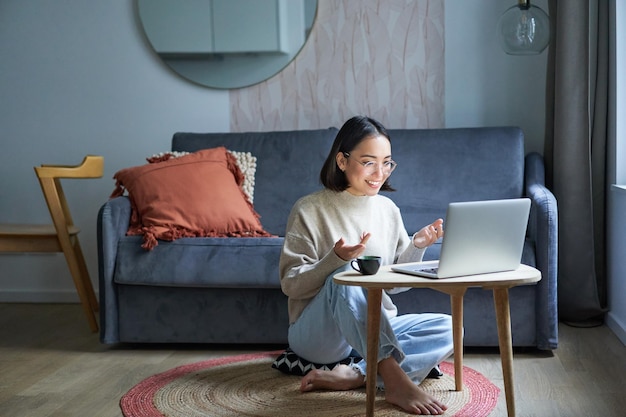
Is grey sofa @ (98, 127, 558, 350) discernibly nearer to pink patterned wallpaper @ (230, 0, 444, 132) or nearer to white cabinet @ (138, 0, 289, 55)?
pink patterned wallpaper @ (230, 0, 444, 132)

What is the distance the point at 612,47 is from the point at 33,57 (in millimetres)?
2719

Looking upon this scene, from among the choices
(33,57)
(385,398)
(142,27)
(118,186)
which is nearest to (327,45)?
(142,27)

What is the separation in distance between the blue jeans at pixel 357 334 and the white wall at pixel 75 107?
1795mm

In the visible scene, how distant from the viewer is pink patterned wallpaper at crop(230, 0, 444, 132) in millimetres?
3977

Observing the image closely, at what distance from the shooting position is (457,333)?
2.51 m

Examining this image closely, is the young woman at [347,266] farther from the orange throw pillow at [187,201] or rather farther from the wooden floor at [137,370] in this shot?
the orange throw pillow at [187,201]

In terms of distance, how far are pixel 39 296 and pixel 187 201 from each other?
140 cm

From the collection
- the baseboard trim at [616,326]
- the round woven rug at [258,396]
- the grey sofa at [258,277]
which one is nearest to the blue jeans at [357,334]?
the round woven rug at [258,396]

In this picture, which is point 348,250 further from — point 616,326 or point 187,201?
point 616,326

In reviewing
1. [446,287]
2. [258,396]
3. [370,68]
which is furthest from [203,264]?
[370,68]

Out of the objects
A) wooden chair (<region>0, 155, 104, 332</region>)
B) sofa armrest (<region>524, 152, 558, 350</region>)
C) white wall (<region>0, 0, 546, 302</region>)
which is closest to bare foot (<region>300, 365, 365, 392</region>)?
sofa armrest (<region>524, 152, 558, 350</region>)

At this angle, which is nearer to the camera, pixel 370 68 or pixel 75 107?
pixel 370 68

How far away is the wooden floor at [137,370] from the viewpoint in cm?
248

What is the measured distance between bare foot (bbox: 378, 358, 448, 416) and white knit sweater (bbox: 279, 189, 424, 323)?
0.30 metres
